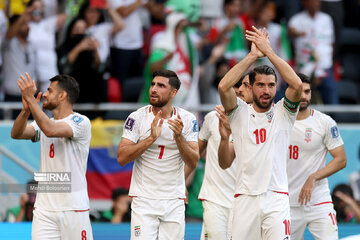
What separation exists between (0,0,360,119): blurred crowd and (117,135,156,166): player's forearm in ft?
16.4

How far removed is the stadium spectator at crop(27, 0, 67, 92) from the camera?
13195 millimetres

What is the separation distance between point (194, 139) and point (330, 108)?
523 centimetres

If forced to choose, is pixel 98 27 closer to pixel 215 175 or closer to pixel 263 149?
pixel 215 175

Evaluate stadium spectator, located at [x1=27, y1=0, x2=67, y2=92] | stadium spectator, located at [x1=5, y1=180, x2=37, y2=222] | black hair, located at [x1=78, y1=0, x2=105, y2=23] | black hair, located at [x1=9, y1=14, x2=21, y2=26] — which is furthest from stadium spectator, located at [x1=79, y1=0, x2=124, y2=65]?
stadium spectator, located at [x1=5, y1=180, x2=37, y2=222]

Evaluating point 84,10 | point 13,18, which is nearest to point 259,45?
point 84,10

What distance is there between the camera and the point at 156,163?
334 inches

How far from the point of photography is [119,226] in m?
12.3

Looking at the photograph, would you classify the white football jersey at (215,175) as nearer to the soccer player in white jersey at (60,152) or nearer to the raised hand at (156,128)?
the raised hand at (156,128)

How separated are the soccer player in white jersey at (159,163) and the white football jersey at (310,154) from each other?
168cm

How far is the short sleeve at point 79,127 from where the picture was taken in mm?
8391

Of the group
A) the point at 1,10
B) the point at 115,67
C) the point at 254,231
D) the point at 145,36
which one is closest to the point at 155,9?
the point at 145,36

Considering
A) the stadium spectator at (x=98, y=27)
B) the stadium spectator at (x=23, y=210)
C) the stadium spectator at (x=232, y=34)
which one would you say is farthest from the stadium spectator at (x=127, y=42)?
the stadium spectator at (x=23, y=210)

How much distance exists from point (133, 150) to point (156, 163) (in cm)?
41

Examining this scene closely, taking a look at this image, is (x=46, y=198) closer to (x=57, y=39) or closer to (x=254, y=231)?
(x=254, y=231)
